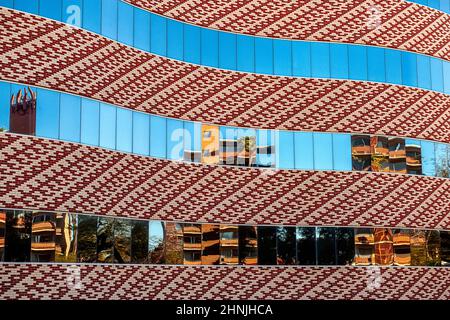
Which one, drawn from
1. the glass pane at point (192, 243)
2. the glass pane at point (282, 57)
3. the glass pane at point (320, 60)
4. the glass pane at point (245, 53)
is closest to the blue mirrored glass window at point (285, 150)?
Result: the glass pane at point (282, 57)

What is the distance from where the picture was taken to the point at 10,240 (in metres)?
23.4

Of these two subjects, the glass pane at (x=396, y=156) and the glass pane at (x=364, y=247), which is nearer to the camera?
the glass pane at (x=364, y=247)

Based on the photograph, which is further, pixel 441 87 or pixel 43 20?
pixel 441 87

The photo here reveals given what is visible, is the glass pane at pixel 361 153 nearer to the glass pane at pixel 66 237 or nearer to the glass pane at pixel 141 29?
the glass pane at pixel 141 29

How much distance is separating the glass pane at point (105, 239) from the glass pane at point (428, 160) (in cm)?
1447

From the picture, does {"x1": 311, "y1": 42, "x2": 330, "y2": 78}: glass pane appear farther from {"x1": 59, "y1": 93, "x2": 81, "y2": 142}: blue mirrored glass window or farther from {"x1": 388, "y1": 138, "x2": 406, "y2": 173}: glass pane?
{"x1": 59, "y1": 93, "x2": 81, "y2": 142}: blue mirrored glass window

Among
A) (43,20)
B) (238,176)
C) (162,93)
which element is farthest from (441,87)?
(43,20)

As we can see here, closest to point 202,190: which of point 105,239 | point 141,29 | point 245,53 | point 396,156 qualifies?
point 105,239

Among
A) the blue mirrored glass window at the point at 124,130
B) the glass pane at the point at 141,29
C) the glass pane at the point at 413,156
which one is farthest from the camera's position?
the glass pane at the point at 413,156

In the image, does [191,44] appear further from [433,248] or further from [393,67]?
[433,248]

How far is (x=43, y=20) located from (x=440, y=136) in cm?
1863

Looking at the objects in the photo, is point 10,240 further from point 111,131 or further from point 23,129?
point 111,131

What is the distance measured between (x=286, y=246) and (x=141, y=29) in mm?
10421

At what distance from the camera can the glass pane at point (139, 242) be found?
89.1 feet
